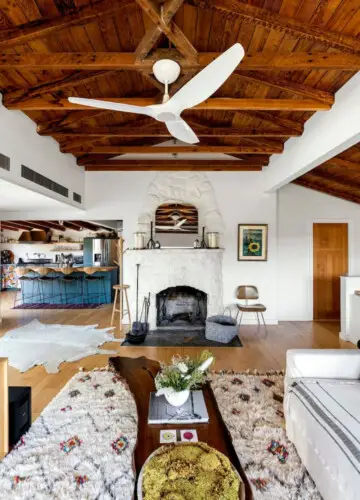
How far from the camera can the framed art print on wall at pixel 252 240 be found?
538 cm

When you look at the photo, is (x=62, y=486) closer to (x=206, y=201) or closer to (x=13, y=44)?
(x=13, y=44)

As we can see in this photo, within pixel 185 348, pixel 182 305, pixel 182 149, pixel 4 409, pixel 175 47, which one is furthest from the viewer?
pixel 182 305

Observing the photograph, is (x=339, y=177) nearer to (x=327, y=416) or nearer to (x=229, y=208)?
(x=229, y=208)

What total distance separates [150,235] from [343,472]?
4424 millimetres

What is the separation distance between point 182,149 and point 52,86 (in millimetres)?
2314

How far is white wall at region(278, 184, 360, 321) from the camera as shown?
5812 millimetres

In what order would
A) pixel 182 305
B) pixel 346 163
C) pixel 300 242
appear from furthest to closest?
1. pixel 300 242
2. pixel 182 305
3. pixel 346 163

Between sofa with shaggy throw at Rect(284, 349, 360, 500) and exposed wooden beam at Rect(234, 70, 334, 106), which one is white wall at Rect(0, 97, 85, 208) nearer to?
exposed wooden beam at Rect(234, 70, 334, 106)

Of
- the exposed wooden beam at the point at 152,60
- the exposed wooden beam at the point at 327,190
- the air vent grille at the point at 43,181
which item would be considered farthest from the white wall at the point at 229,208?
the exposed wooden beam at the point at 152,60

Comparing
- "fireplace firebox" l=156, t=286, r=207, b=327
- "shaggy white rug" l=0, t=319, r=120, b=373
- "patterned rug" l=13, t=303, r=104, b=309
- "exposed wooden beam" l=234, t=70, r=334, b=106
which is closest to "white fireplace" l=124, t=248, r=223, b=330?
"fireplace firebox" l=156, t=286, r=207, b=327

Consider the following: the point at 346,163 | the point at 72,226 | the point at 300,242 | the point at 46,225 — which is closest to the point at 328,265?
the point at 300,242

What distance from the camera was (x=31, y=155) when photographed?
3.66 m

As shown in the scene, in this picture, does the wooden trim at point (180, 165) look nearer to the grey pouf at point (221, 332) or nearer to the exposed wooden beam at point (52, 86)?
the exposed wooden beam at point (52, 86)

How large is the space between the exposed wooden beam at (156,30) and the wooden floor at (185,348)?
317 cm
